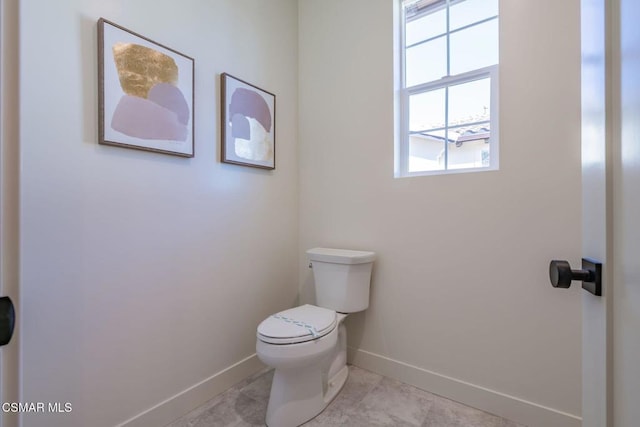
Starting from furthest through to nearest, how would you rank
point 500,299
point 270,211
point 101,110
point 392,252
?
point 270,211
point 392,252
point 500,299
point 101,110

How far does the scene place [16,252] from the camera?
1.20 ft

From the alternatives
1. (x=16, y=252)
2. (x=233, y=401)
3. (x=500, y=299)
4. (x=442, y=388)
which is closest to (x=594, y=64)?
(x=16, y=252)

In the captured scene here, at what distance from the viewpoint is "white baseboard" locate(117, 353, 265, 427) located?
1.44 meters

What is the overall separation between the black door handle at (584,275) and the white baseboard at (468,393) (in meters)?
1.34

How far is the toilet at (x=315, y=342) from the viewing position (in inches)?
55.4

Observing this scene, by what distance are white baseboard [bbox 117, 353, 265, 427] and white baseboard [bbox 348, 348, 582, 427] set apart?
28.4 inches

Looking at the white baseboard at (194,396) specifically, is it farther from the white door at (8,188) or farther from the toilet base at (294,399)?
the white door at (8,188)

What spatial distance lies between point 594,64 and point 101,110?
161cm

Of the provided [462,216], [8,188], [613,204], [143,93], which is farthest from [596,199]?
[143,93]

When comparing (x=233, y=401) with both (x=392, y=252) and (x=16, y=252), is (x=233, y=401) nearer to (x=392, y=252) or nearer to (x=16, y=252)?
(x=392, y=252)

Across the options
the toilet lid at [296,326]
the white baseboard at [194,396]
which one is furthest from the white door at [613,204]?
the white baseboard at [194,396]

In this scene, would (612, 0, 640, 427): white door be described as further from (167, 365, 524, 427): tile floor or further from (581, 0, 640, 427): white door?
(167, 365, 524, 427): tile floor

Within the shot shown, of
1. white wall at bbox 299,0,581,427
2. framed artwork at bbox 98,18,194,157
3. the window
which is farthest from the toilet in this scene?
framed artwork at bbox 98,18,194,157

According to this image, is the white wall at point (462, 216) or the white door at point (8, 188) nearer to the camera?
the white door at point (8, 188)
